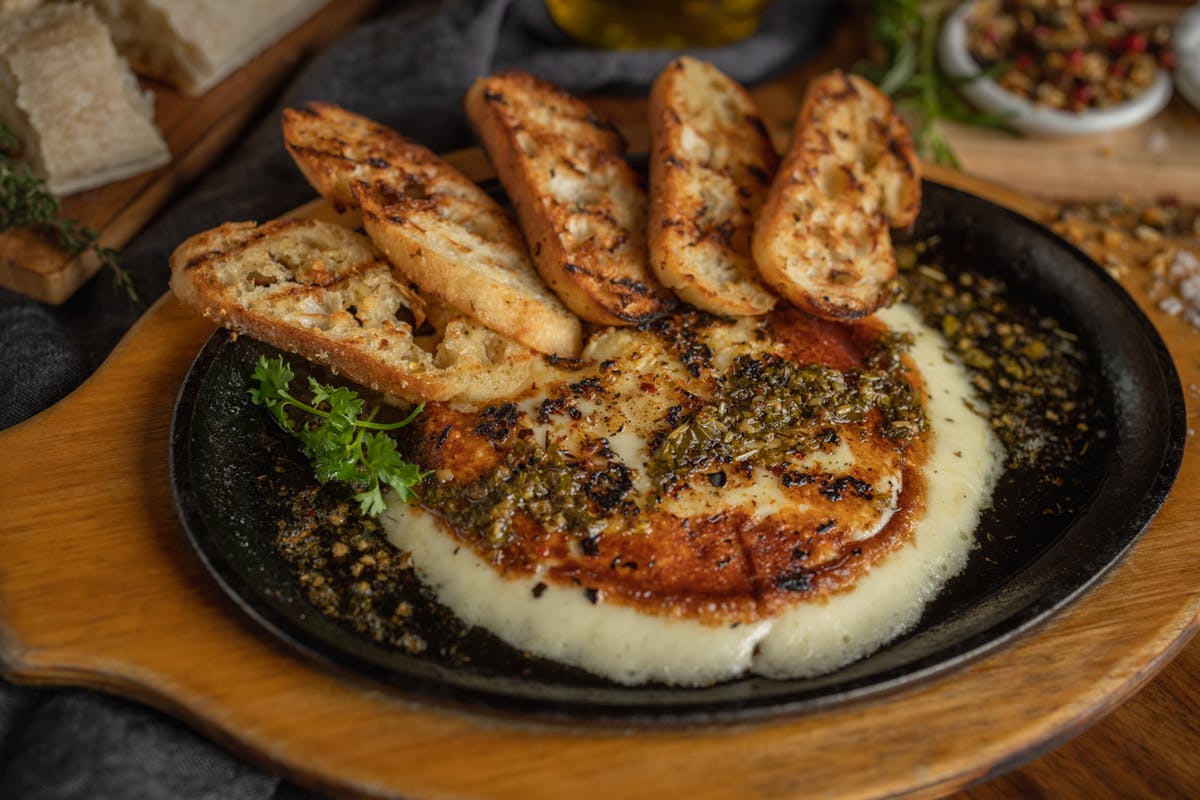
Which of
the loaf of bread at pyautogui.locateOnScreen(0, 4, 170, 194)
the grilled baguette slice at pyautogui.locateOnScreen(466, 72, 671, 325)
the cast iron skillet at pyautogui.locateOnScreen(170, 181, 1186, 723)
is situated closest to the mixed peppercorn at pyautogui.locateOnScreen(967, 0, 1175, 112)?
the cast iron skillet at pyautogui.locateOnScreen(170, 181, 1186, 723)

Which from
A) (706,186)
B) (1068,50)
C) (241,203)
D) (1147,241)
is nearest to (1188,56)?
(1068,50)

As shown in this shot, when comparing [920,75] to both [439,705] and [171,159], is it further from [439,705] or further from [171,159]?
[439,705]

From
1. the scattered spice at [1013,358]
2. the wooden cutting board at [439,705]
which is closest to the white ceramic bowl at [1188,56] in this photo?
the scattered spice at [1013,358]

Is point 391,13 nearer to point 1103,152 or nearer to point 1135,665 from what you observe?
point 1103,152

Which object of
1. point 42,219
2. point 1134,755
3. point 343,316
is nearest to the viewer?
point 1134,755

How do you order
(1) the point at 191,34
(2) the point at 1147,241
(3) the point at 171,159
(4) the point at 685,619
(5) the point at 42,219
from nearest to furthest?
(4) the point at 685,619
(5) the point at 42,219
(2) the point at 1147,241
(3) the point at 171,159
(1) the point at 191,34

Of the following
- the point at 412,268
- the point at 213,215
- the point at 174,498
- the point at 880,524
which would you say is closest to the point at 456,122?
the point at 213,215

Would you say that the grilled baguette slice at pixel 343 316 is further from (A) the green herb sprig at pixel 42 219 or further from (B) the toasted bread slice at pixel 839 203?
(B) the toasted bread slice at pixel 839 203
